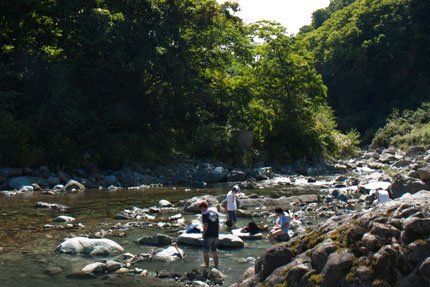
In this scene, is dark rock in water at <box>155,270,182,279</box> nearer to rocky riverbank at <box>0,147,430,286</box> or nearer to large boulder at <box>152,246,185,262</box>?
rocky riverbank at <box>0,147,430,286</box>

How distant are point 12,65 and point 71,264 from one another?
2192 cm

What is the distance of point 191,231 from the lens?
13141 millimetres

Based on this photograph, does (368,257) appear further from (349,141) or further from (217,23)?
(349,141)

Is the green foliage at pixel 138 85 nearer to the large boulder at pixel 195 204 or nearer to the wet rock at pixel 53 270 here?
the large boulder at pixel 195 204

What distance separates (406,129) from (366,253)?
51.3 m

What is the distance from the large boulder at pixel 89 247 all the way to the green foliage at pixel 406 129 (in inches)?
1645

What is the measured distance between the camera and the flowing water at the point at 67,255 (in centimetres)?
893

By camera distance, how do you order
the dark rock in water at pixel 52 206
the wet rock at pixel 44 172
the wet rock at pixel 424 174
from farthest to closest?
the wet rock at pixel 44 172 → the wet rock at pixel 424 174 → the dark rock in water at pixel 52 206

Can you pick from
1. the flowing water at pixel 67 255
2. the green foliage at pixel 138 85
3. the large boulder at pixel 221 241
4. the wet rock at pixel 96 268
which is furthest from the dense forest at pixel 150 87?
the wet rock at pixel 96 268

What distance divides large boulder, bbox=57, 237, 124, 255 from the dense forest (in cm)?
1580

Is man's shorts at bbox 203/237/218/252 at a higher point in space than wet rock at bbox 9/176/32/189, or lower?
lower

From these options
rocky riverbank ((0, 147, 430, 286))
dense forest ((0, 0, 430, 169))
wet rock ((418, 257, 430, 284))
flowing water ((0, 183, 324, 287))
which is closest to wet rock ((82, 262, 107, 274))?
rocky riverbank ((0, 147, 430, 286))

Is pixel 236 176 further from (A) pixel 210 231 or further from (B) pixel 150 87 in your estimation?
(A) pixel 210 231

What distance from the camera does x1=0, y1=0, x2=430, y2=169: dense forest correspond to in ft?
90.9
